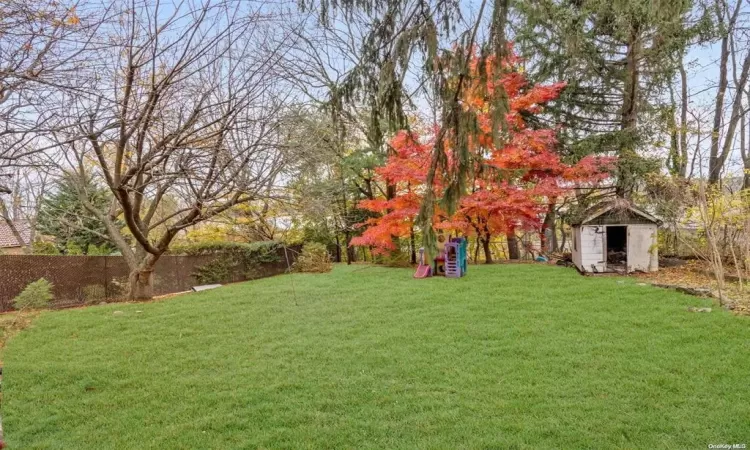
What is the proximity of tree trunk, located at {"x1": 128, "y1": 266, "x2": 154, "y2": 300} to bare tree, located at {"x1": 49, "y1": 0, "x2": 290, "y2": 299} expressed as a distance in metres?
2.46

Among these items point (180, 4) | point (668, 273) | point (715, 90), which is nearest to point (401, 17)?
point (180, 4)

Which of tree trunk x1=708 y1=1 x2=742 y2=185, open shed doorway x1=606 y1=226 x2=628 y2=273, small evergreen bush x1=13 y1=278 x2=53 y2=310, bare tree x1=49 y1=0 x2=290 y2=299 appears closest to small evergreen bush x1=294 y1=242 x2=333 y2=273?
bare tree x1=49 y1=0 x2=290 y2=299

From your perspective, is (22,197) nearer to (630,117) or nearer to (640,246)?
(640,246)

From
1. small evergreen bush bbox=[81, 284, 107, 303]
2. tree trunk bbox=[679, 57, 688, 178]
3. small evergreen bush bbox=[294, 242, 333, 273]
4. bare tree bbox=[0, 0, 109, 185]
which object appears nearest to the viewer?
bare tree bbox=[0, 0, 109, 185]

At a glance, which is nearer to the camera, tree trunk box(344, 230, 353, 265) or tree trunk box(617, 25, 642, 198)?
tree trunk box(617, 25, 642, 198)

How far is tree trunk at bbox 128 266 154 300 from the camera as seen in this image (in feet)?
26.4

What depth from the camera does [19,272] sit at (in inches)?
335

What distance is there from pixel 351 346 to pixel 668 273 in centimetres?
689

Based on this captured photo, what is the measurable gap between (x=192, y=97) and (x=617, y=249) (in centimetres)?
911

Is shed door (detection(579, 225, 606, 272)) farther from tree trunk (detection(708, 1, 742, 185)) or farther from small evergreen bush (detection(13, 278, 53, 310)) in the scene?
small evergreen bush (detection(13, 278, 53, 310))

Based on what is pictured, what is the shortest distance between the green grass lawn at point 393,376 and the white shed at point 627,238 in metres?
1.99

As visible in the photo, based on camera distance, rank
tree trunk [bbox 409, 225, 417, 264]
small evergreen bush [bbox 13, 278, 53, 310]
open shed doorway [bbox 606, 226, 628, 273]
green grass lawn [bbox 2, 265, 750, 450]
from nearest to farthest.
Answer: green grass lawn [bbox 2, 265, 750, 450] < small evergreen bush [bbox 13, 278, 53, 310] < open shed doorway [bbox 606, 226, 628, 273] < tree trunk [bbox 409, 225, 417, 264]

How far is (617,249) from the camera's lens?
940cm

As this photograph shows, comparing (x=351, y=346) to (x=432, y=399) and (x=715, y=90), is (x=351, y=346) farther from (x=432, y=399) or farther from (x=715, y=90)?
(x=715, y=90)
